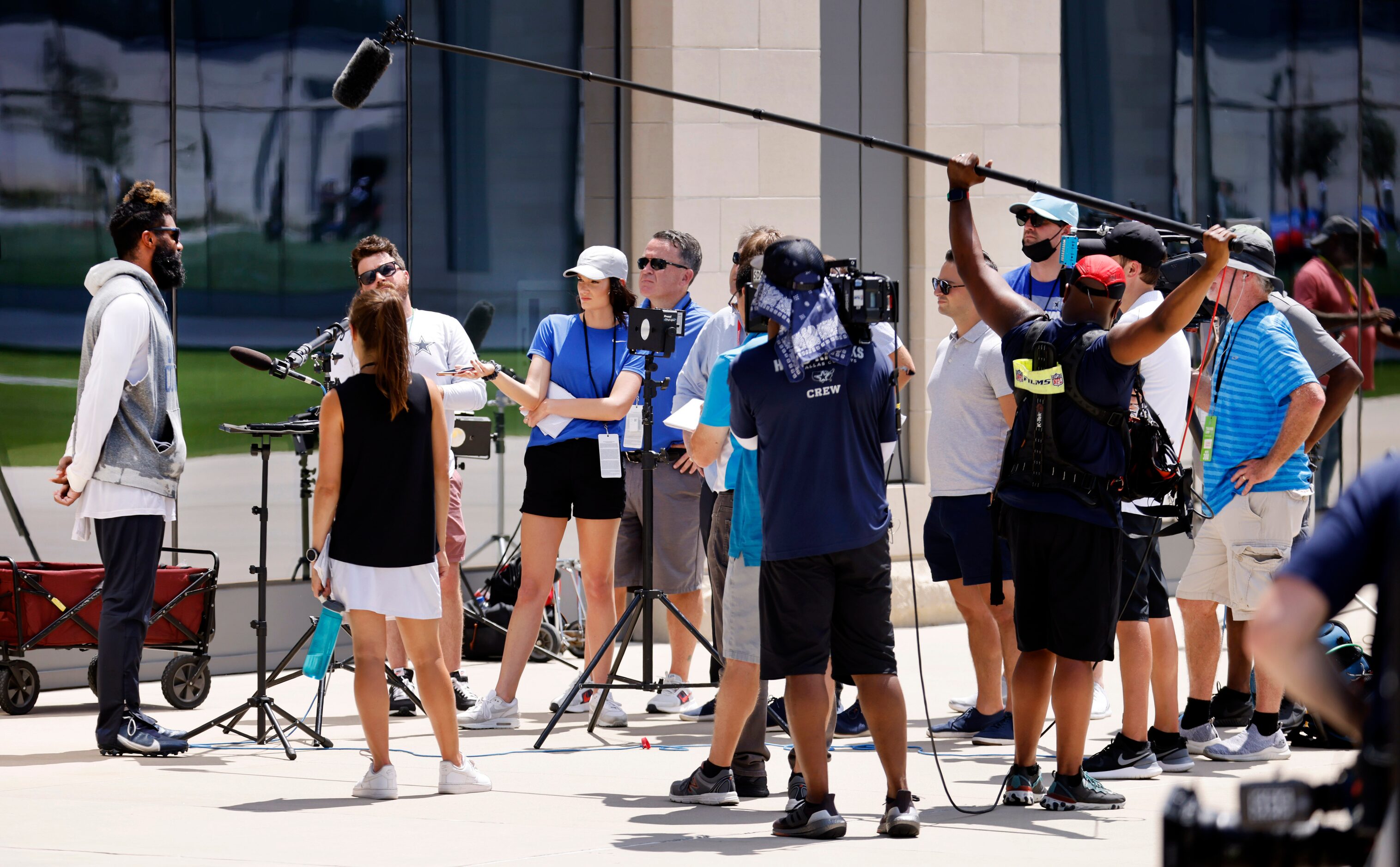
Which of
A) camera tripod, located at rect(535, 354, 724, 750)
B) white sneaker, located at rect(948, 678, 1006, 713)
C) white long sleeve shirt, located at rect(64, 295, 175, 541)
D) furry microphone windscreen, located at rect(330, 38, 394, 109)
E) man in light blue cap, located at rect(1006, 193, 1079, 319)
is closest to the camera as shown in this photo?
furry microphone windscreen, located at rect(330, 38, 394, 109)

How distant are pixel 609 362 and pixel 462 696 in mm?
1821

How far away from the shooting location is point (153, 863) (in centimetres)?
535

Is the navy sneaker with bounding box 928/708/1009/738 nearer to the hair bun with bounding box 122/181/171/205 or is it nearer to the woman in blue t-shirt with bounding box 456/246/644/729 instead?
the woman in blue t-shirt with bounding box 456/246/644/729

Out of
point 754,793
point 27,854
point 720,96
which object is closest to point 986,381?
point 754,793

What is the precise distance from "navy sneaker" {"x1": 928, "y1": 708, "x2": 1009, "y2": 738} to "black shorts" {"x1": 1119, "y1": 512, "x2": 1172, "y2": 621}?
0.98m

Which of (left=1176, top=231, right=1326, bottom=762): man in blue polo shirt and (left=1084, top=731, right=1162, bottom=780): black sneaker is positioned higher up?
(left=1176, top=231, right=1326, bottom=762): man in blue polo shirt

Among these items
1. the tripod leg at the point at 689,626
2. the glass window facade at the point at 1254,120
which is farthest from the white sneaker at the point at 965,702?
the glass window facade at the point at 1254,120

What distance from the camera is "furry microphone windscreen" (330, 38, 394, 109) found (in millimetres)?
6723

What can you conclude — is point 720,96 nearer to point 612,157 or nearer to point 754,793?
point 612,157

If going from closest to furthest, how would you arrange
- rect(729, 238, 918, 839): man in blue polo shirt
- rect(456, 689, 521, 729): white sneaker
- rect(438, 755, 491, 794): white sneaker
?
rect(729, 238, 918, 839): man in blue polo shirt, rect(438, 755, 491, 794): white sneaker, rect(456, 689, 521, 729): white sneaker

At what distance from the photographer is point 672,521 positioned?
852 centimetres

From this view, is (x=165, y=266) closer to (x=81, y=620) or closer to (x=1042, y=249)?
(x=81, y=620)

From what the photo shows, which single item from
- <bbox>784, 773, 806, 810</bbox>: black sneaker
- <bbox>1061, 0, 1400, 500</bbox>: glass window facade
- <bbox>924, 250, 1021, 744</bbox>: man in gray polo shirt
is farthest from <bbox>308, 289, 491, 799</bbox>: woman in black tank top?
<bbox>1061, 0, 1400, 500</bbox>: glass window facade

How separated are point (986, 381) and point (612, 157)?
13.1ft
